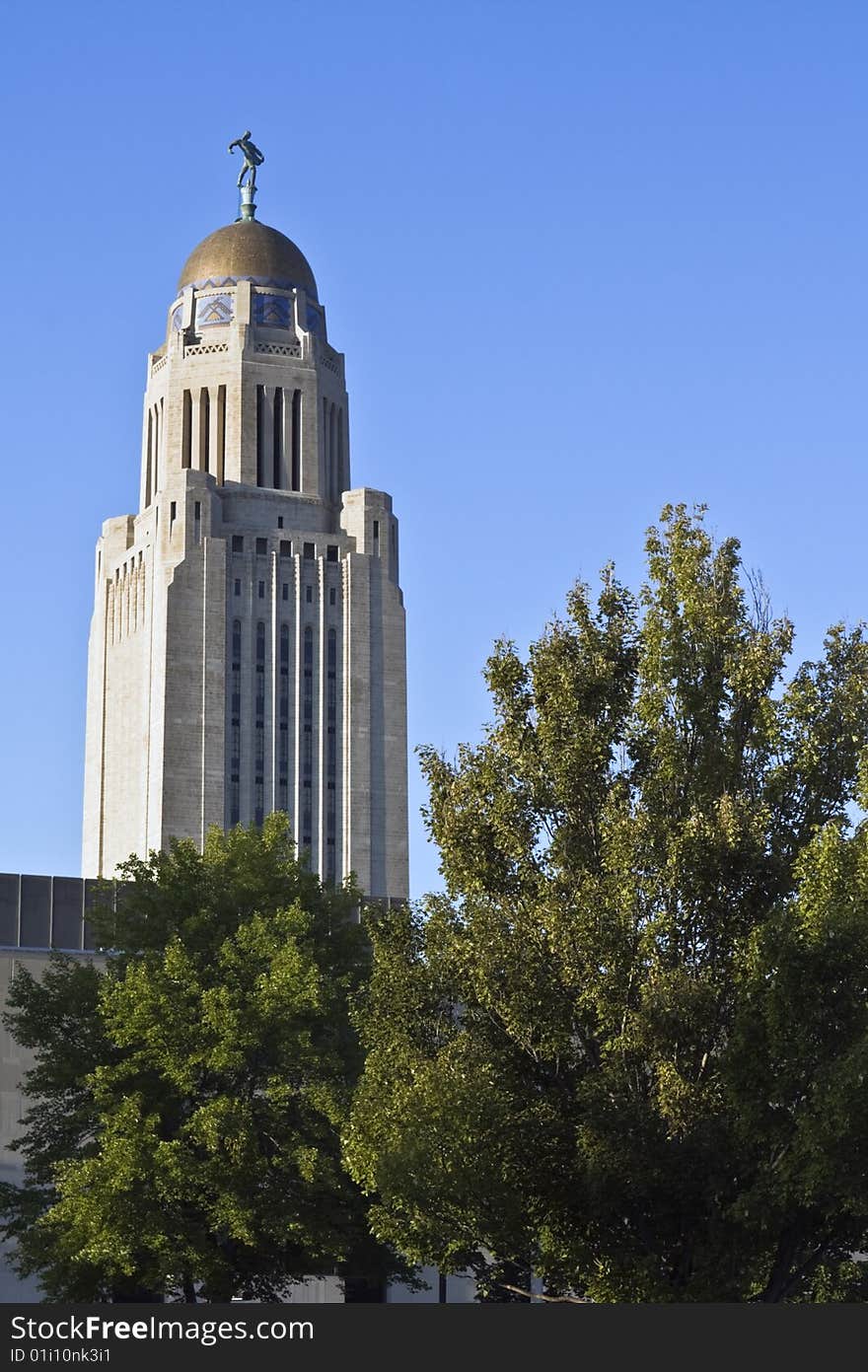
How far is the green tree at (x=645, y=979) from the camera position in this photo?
32.7 metres

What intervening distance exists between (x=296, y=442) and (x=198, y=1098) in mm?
92666

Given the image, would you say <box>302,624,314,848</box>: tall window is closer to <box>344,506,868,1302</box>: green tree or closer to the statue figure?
the statue figure

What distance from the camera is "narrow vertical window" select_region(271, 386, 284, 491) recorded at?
135 meters

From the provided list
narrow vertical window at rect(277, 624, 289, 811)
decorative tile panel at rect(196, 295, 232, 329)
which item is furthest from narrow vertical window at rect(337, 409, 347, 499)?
narrow vertical window at rect(277, 624, 289, 811)

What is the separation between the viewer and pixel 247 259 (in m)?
139

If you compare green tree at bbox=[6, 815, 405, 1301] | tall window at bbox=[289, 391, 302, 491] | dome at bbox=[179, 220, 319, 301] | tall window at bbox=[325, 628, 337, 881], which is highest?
dome at bbox=[179, 220, 319, 301]

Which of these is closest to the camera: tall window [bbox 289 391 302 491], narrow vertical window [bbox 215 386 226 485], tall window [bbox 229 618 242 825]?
tall window [bbox 229 618 242 825]

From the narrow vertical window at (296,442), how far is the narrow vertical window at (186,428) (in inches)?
262

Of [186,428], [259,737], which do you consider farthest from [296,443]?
[259,737]

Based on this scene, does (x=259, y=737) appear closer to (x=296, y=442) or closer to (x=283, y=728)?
(x=283, y=728)

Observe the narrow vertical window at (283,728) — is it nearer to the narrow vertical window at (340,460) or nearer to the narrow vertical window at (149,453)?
the narrow vertical window at (340,460)

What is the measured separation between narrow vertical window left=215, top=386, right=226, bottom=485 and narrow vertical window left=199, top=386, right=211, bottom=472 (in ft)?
2.08

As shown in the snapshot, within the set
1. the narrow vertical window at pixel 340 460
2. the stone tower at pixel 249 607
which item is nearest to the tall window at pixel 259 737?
the stone tower at pixel 249 607

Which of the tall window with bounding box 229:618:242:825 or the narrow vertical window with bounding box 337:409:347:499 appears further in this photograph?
the narrow vertical window with bounding box 337:409:347:499
